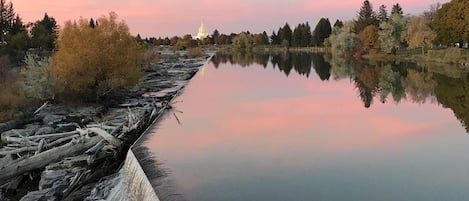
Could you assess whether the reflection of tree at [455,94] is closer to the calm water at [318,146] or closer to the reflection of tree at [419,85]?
the calm water at [318,146]

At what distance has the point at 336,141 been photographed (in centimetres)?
1870

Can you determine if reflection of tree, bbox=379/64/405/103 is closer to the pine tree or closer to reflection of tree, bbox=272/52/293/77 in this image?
reflection of tree, bbox=272/52/293/77

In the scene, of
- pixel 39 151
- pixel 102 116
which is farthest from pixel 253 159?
pixel 102 116

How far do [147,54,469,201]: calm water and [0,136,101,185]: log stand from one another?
2.18 meters

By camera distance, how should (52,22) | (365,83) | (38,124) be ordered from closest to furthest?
(38,124)
(365,83)
(52,22)

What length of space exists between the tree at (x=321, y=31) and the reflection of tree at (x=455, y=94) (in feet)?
258

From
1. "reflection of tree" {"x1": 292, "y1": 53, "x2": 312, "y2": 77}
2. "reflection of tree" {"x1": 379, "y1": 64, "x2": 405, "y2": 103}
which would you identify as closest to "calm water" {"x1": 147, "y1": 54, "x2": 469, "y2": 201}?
"reflection of tree" {"x1": 379, "y1": 64, "x2": 405, "y2": 103}

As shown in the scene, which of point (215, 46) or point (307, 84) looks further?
point (215, 46)

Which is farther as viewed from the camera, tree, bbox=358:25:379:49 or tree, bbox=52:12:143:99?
tree, bbox=358:25:379:49

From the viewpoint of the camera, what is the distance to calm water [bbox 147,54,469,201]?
13023 millimetres

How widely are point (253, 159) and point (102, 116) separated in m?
11.7

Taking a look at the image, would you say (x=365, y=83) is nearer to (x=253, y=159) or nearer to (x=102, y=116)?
(x=102, y=116)

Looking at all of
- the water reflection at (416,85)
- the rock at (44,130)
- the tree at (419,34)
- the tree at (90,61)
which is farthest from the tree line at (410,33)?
the rock at (44,130)

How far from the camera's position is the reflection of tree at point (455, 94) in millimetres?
25497
